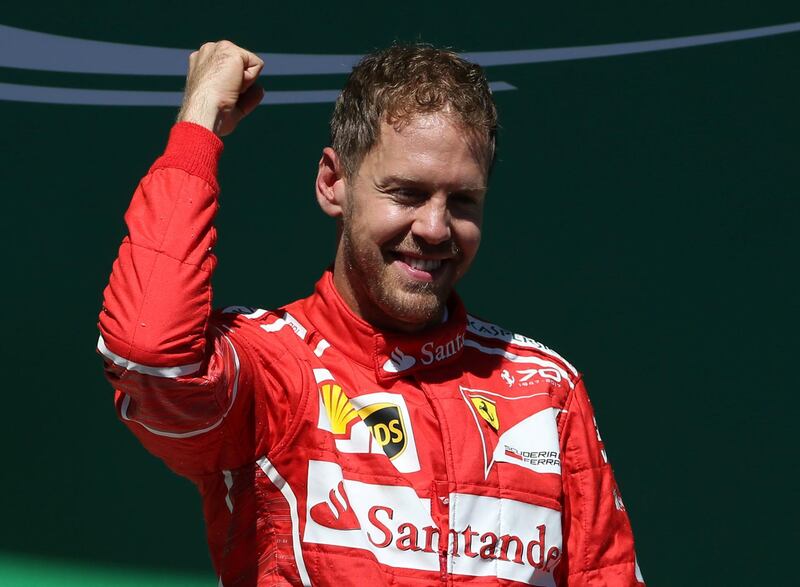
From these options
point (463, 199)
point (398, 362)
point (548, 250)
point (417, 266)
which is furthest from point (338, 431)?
point (548, 250)

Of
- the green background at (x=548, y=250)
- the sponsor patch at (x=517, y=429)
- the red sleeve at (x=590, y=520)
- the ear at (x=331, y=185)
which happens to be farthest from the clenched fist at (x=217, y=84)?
the green background at (x=548, y=250)

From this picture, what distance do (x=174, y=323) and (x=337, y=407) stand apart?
0.32 m

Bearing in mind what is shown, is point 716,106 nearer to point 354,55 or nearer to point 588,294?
point 588,294

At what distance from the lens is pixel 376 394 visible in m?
1.74

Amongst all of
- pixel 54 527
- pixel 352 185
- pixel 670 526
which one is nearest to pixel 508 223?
pixel 670 526

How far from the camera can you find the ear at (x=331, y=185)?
1.82 m

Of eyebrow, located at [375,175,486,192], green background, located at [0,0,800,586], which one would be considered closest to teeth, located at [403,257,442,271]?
eyebrow, located at [375,175,486,192]

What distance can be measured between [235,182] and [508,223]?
569 mm

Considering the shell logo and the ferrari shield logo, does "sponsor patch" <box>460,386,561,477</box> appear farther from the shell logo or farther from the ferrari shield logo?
the shell logo

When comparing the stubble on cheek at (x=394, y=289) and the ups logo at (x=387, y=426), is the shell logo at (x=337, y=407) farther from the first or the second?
the stubble on cheek at (x=394, y=289)

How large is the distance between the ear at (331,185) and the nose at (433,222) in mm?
147

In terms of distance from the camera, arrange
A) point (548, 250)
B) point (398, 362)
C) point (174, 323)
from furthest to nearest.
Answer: point (548, 250), point (398, 362), point (174, 323)

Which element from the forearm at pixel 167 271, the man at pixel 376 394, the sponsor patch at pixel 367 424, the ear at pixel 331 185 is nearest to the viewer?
the forearm at pixel 167 271

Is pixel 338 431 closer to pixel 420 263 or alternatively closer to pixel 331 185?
pixel 420 263
